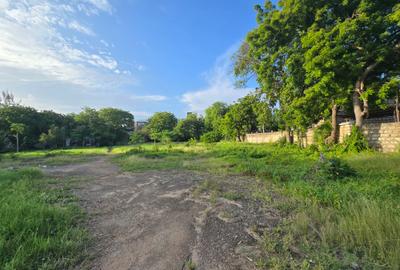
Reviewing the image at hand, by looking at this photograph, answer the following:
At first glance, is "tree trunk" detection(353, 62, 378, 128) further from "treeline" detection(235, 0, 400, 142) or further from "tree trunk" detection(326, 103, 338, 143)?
"tree trunk" detection(326, 103, 338, 143)

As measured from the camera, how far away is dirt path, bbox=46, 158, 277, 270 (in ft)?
8.30

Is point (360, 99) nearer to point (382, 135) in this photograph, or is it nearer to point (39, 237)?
point (382, 135)

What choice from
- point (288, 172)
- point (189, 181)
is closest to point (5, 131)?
point (189, 181)

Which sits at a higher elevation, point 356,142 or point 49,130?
point 49,130

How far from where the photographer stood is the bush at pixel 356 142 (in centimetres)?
1034

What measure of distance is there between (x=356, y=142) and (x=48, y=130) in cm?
4437

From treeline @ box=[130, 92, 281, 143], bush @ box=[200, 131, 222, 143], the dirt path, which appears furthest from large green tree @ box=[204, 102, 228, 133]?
the dirt path

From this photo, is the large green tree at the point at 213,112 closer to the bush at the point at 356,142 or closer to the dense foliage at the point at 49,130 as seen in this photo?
the dense foliage at the point at 49,130

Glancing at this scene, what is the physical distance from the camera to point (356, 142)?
1041cm

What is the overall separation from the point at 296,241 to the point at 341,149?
10.0 m

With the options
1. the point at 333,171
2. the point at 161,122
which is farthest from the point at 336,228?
the point at 161,122

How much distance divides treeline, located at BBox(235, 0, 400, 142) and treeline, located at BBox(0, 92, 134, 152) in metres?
34.4

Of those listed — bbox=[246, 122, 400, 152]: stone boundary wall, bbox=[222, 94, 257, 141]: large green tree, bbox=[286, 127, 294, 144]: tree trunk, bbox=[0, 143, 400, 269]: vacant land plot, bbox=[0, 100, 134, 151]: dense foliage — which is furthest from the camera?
bbox=[0, 100, 134, 151]: dense foliage

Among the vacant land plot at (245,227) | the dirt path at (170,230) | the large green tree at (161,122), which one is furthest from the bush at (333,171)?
the large green tree at (161,122)
